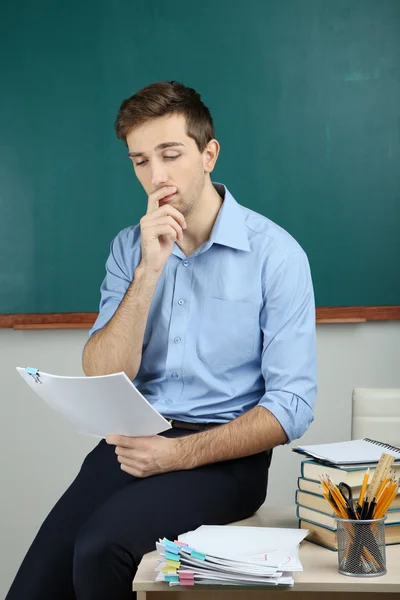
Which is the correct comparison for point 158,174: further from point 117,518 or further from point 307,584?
point 307,584

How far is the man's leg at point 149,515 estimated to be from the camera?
57.1 inches

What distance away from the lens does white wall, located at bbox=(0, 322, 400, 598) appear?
3.01m

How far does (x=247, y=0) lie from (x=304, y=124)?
0.51 meters

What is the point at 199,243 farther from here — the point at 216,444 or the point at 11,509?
the point at 11,509

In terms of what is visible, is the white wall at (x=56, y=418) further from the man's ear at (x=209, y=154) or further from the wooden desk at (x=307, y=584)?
the wooden desk at (x=307, y=584)

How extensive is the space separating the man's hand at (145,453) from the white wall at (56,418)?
4.78 feet

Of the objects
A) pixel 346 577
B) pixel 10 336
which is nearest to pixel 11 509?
pixel 10 336

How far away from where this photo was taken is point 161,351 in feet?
6.45

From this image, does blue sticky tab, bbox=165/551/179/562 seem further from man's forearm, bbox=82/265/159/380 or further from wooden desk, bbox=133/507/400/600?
man's forearm, bbox=82/265/159/380

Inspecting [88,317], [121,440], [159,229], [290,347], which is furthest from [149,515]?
[88,317]

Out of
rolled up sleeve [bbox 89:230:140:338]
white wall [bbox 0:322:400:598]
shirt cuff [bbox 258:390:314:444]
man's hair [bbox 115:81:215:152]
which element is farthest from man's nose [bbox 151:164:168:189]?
white wall [bbox 0:322:400:598]

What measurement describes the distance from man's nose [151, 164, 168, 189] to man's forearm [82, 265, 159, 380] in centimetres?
21

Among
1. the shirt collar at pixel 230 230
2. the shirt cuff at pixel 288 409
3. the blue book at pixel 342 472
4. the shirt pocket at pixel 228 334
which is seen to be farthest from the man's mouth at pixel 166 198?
the blue book at pixel 342 472

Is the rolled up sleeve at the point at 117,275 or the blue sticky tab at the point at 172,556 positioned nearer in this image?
the blue sticky tab at the point at 172,556
